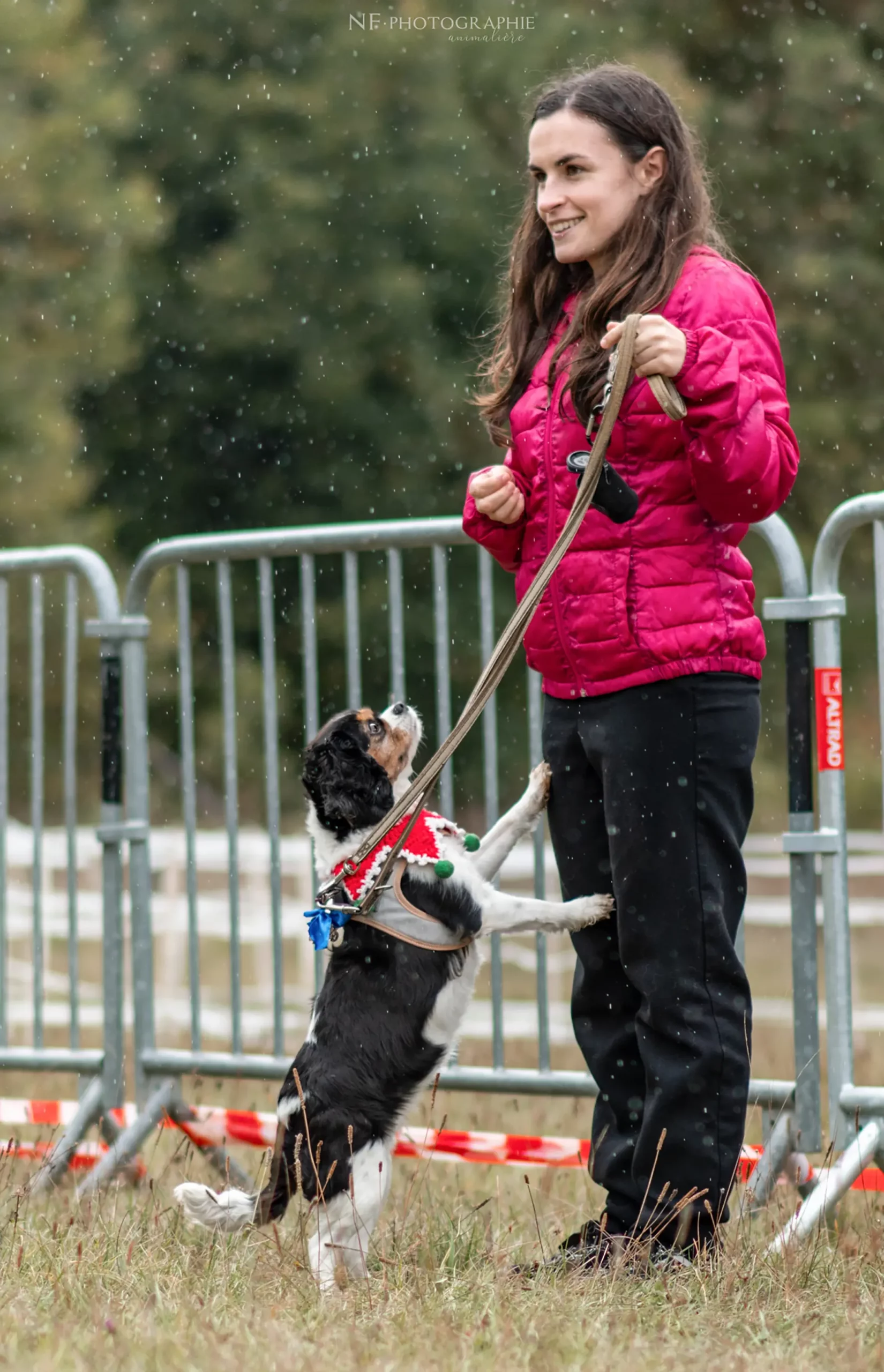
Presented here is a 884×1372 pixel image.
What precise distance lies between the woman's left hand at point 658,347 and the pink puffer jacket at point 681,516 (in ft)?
0.22

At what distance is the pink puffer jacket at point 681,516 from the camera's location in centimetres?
374

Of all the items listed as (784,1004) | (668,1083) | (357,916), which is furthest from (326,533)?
(784,1004)

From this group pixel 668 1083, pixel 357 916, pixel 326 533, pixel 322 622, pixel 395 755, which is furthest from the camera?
pixel 322 622

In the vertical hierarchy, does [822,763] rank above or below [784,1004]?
above

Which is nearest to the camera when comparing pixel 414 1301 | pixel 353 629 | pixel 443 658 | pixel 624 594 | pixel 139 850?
pixel 414 1301

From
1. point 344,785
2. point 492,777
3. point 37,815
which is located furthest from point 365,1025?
point 37,815

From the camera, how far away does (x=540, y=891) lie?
17.3 ft

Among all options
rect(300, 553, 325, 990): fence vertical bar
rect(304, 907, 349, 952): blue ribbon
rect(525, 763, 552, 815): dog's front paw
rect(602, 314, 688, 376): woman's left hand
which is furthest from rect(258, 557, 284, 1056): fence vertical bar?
rect(602, 314, 688, 376): woman's left hand

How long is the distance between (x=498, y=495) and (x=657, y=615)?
0.49m

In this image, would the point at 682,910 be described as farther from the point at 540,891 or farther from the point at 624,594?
the point at 540,891

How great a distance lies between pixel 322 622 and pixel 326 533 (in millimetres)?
15899

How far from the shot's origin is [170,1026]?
42.2ft

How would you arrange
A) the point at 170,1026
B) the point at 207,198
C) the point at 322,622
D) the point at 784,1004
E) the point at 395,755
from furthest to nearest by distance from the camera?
the point at 207,198, the point at 322,622, the point at 170,1026, the point at 784,1004, the point at 395,755

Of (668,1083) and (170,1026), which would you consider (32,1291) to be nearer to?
(668,1083)
